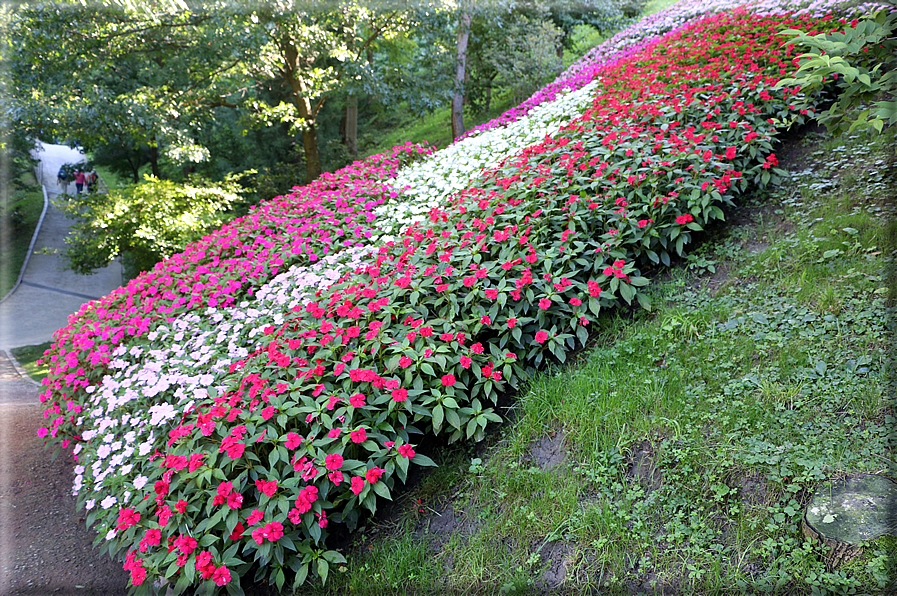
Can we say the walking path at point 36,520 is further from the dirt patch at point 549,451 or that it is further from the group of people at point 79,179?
the group of people at point 79,179

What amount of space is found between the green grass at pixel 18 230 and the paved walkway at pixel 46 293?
238 millimetres

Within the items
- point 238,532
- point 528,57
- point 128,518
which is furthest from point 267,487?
point 528,57

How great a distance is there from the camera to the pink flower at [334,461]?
1981 millimetres

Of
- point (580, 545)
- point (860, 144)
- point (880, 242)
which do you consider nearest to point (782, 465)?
point (580, 545)

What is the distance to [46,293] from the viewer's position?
11125mm

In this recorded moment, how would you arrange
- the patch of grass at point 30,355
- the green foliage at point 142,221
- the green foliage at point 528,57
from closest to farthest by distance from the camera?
1. the patch of grass at point 30,355
2. the green foliage at point 142,221
3. the green foliage at point 528,57

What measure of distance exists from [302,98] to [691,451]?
332 inches

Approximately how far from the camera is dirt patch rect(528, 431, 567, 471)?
2.23 metres

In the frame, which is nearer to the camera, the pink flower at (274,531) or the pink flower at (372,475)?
the pink flower at (274,531)

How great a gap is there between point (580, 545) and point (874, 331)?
1653mm

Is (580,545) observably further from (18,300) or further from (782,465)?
(18,300)

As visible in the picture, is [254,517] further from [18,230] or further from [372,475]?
[18,230]

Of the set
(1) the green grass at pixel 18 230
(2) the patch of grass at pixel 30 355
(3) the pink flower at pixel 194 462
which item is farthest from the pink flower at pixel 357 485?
(1) the green grass at pixel 18 230

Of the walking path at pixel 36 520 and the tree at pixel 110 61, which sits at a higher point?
the tree at pixel 110 61
